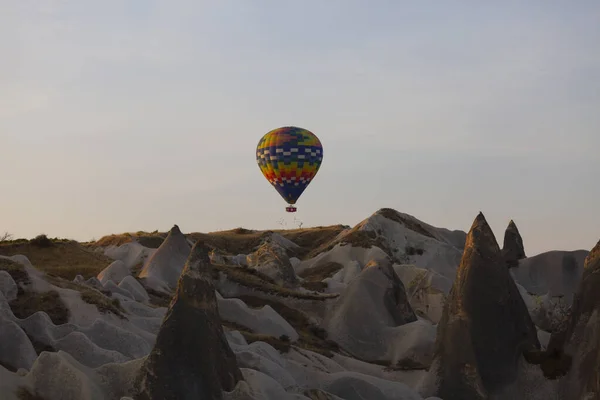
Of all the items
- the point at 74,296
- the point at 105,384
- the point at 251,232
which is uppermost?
the point at 251,232

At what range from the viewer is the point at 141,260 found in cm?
6103

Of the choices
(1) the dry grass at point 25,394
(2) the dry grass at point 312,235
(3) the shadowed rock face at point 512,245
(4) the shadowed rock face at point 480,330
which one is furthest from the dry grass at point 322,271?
(1) the dry grass at point 25,394

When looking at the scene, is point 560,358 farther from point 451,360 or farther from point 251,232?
point 251,232

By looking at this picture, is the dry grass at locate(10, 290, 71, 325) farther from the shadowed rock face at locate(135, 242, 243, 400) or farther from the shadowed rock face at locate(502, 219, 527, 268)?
the shadowed rock face at locate(502, 219, 527, 268)

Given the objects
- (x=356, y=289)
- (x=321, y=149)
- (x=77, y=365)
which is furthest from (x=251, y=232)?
(x=77, y=365)

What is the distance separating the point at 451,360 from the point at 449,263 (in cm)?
4638

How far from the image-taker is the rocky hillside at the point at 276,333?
22734mm

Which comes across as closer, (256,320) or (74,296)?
(74,296)

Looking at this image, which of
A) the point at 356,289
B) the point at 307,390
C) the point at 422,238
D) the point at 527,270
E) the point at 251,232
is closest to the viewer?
the point at 307,390

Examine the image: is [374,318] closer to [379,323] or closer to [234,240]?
[379,323]

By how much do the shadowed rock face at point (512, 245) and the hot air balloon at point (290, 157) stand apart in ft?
55.0

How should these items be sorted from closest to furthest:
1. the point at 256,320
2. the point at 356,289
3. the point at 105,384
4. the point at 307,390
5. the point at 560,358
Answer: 1. the point at 105,384
2. the point at 307,390
3. the point at 560,358
4. the point at 256,320
5. the point at 356,289

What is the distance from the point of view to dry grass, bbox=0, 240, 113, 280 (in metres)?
47.2

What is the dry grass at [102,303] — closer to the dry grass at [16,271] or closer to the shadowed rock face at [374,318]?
the dry grass at [16,271]
